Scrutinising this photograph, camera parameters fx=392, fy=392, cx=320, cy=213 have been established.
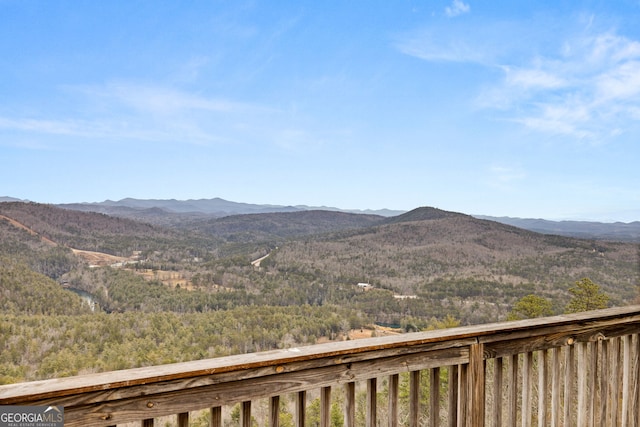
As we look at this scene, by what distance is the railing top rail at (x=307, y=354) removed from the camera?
84cm

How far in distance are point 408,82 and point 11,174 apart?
49.4 metres

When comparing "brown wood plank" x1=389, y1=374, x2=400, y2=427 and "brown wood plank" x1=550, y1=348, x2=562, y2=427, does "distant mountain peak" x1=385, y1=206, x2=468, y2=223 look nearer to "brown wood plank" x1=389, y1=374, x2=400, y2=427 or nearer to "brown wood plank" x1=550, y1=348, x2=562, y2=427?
"brown wood plank" x1=550, y1=348, x2=562, y2=427

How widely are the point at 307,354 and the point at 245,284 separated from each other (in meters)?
33.5

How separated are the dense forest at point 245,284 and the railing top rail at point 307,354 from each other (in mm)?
16275

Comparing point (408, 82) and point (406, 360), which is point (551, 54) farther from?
point (406, 360)

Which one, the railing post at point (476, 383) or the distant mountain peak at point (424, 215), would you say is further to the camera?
the distant mountain peak at point (424, 215)

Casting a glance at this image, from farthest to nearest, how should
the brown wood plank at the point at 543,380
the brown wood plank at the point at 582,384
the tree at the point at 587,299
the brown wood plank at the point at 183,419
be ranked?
the tree at the point at 587,299
the brown wood plank at the point at 582,384
the brown wood plank at the point at 543,380
the brown wood plank at the point at 183,419

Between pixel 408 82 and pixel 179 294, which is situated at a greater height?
pixel 408 82

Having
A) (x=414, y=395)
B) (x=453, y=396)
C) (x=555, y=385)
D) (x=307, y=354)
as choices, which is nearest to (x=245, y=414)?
(x=307, y=354)

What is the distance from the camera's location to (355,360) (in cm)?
119

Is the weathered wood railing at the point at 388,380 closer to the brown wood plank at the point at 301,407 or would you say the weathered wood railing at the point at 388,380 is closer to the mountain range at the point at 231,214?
the brown wood plank at the point at 301,407

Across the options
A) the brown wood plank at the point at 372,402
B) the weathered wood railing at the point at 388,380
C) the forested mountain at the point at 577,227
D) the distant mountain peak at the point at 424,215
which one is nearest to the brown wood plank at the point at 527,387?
the weathered wood railing at the point at 388,380

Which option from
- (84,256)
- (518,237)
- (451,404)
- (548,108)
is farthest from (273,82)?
(451,404)

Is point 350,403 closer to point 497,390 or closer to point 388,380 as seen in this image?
point 388,380
